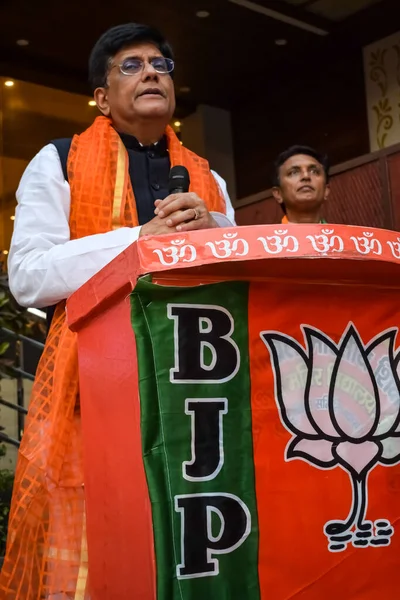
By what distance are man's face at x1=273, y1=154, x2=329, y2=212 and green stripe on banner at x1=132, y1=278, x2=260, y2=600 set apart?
6.85 feet

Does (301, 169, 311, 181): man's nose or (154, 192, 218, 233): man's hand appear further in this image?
(301, 169, 311, 181): man's nose

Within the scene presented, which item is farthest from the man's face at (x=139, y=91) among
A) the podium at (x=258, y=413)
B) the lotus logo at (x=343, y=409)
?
the lotus logo at (x=343, y=409)

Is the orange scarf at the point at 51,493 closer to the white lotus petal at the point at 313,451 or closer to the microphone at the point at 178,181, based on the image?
the microphone at the point at 178,181

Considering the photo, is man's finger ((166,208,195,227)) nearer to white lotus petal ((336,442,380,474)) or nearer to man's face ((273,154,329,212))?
white lotus petal ((336,442,380,474))

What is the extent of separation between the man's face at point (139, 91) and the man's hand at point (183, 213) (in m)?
0.38

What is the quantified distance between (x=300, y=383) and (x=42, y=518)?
49 cm

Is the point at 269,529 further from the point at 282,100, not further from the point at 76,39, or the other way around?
the point at 282,100

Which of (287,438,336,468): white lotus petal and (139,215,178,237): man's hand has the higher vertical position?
(139,215,178,237): man's hand

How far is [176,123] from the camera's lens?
6.91 meters

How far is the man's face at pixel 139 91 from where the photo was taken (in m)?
1.35

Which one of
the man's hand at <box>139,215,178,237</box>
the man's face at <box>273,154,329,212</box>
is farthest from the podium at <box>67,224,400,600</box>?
the man's face at <box>273,154,329,212</box>

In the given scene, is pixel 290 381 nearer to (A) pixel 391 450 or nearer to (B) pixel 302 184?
(A) pixel 391 450

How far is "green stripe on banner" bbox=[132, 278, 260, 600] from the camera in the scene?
0.76 metres

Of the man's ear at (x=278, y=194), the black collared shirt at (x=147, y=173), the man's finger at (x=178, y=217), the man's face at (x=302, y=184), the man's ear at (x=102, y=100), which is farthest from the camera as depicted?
the man's ear at (x=278, y=194)
